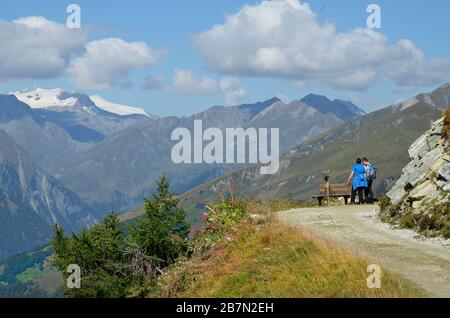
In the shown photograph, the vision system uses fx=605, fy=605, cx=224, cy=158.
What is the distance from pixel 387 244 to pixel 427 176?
7250 millimetres

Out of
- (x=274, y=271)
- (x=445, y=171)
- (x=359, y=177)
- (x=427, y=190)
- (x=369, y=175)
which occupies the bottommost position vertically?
(x=274, y=271)

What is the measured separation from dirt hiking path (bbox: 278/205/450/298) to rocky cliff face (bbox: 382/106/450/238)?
693mm

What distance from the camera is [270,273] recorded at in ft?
48.8

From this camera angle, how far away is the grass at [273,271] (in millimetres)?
12844

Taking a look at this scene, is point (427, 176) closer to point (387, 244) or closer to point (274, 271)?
point (387, 244)

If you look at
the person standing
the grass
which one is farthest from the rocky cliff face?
the grass

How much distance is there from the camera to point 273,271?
49.4 ft

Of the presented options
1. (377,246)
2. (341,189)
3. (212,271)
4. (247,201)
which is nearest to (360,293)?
(212,271)

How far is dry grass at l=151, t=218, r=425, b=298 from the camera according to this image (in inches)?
506

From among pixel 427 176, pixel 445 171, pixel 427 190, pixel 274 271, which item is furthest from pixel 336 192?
pixel 274 271

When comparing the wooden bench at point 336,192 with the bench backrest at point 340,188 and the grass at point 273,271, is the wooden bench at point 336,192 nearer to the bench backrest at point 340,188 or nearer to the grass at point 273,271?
the bench backrest at point 340,188

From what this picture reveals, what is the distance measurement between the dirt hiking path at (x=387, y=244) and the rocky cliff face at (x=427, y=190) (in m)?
0.69
